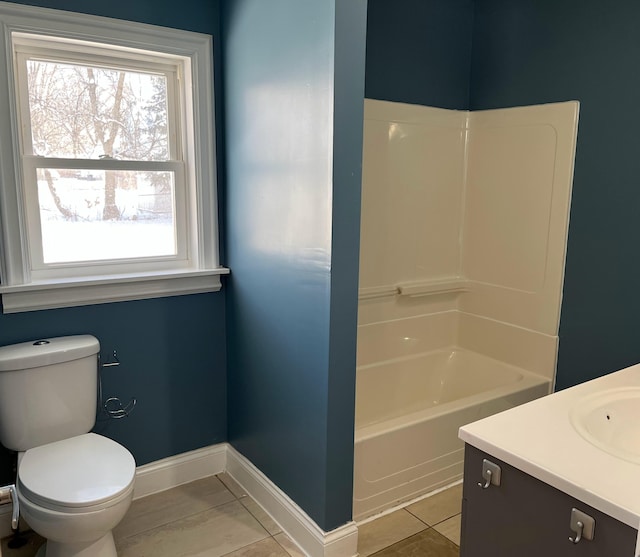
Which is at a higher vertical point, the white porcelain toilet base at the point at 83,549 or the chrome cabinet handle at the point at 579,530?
the chrome cabinet handle at the point at 579,530

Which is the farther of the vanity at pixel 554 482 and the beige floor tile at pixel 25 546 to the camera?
the beige floor tile at pixel 25 546

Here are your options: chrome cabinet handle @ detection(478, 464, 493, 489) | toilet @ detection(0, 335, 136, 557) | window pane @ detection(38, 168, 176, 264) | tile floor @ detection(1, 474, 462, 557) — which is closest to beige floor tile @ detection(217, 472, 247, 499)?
tile floor @ detection(1, 474, 462, 557)

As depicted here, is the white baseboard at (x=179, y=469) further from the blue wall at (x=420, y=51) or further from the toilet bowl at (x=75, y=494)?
the blue wall at (x=420, y=51)

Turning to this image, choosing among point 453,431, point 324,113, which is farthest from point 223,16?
point 453,431

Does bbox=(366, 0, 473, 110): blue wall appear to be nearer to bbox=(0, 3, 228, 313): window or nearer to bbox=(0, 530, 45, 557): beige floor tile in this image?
bbox=(0, 3, 228, 313): window

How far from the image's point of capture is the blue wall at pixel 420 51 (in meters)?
2.82

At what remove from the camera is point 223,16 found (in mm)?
2412

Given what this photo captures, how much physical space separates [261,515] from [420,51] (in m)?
2.45

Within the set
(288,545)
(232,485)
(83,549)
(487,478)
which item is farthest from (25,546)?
(487,478)

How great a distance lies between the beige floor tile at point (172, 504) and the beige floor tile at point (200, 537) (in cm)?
4

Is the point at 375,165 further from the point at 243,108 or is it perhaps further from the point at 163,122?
the point at 163,122

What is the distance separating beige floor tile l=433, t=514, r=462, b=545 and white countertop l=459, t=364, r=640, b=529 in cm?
101

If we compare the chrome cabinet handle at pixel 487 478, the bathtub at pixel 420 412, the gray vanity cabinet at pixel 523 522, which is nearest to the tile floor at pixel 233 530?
the bathtub at pixel 420 412

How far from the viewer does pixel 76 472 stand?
1901 mm
